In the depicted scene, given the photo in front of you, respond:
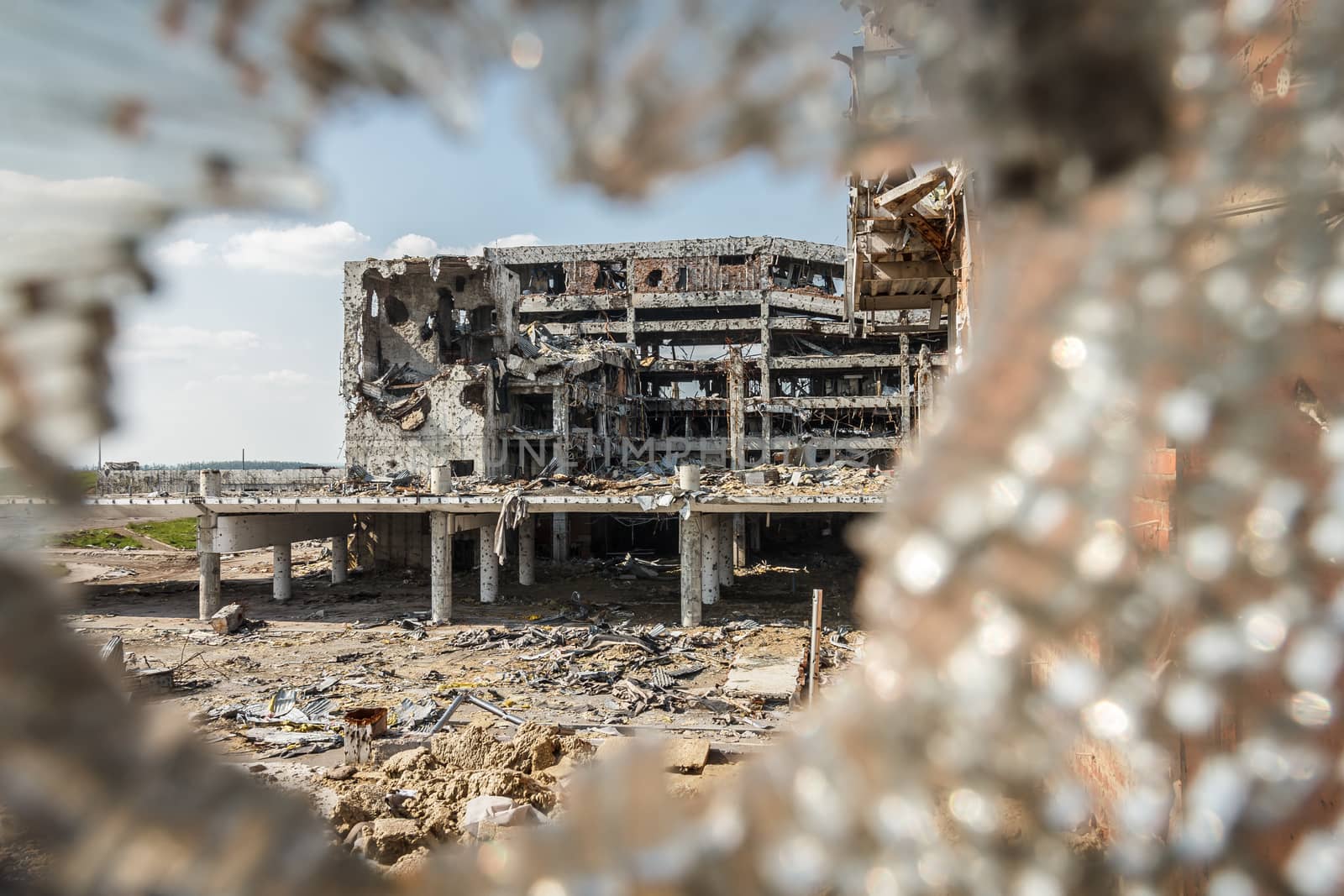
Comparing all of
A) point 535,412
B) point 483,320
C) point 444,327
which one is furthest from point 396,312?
point 535,412

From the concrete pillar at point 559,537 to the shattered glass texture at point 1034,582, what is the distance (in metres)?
29.2

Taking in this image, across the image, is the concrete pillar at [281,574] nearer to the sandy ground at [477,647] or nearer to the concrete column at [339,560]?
the sandy ground at [477,647]

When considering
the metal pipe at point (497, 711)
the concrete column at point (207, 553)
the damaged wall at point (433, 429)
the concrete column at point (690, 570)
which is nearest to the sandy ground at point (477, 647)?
the metal pipe at point (497, 711)

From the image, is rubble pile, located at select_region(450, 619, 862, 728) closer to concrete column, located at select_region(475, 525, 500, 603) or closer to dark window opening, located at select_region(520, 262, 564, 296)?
concrete column, located at select_region(475, 525, 500, 603)

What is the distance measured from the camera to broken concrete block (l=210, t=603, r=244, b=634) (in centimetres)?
1828

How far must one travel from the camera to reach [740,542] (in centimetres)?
2898

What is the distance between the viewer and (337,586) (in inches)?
1002

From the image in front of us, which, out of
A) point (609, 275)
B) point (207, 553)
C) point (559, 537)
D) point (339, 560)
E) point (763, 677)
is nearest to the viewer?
point (763, 677)

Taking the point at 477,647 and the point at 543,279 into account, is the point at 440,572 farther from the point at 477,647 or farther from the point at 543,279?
the point at 543,279

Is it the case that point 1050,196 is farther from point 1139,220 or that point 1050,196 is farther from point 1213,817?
point 1213,817

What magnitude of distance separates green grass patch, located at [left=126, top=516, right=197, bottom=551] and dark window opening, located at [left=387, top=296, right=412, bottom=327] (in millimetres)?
16707

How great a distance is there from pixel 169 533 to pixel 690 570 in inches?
1349

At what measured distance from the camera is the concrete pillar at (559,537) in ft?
97.2

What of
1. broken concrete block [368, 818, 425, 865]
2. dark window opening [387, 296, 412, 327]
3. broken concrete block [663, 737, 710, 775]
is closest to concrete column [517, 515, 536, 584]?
dark window opening [387, 296, 412, 327]
